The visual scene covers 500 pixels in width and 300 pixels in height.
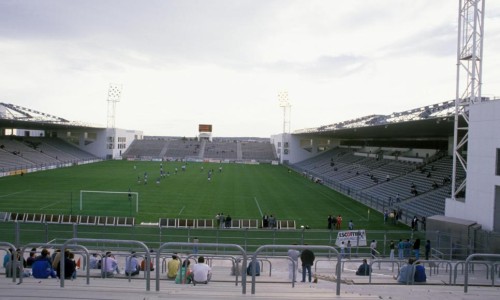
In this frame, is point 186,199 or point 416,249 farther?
point 186,199

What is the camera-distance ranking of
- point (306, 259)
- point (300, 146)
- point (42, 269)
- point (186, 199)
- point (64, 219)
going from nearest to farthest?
point (42, 269), point (306, 259), point (64, 219), point (186, 199), point (300, 146)

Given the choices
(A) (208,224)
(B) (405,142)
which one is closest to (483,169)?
(A) (208,224)

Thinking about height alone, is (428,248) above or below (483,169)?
below

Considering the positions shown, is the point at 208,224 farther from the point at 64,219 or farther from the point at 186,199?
the point at 186,199

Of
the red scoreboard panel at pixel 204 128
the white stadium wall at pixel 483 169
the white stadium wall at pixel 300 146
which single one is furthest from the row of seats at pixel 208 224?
the red scoreboard panel at pixel 204 128

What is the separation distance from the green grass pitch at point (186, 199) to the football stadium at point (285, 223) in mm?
145

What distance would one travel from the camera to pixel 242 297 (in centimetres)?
618

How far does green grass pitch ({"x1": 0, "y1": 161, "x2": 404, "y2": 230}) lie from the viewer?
2771cm

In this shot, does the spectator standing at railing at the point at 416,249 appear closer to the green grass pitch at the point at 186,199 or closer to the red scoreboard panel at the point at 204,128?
the green grass pitch at the point at 186,199

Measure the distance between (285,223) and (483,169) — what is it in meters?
10.2

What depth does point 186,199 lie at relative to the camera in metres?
33.9

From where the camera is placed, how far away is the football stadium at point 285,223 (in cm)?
787

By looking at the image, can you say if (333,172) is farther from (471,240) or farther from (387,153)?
(471,240)

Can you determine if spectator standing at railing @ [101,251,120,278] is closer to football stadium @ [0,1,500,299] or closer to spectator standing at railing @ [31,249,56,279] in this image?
football stadium @ [0,1,500,299]
